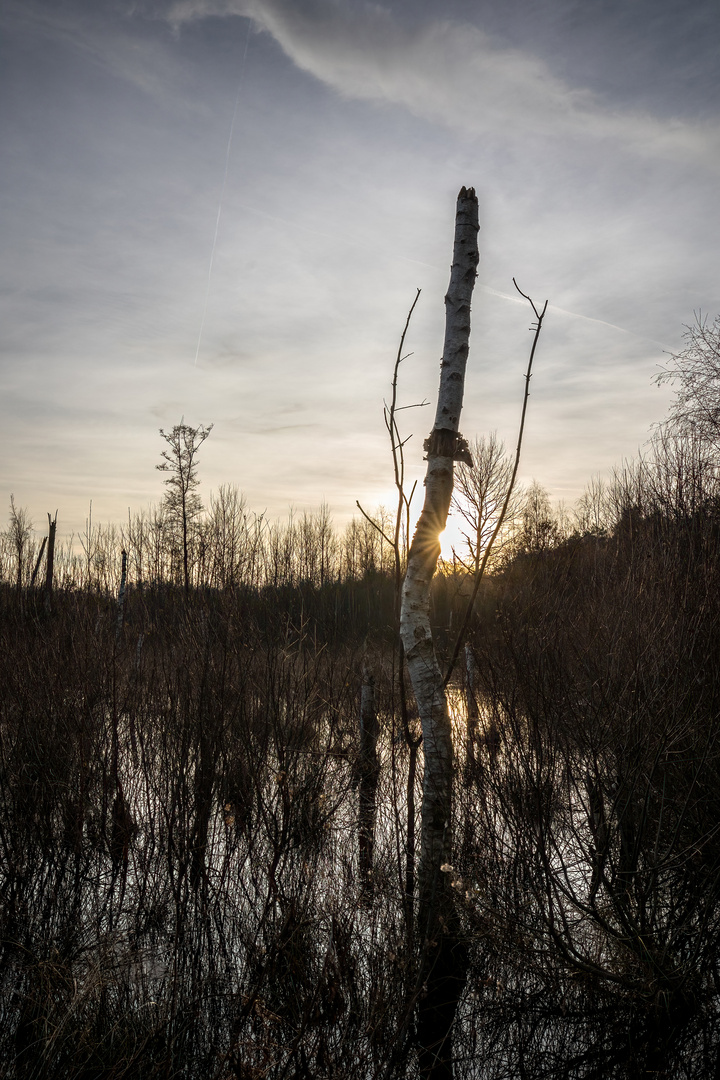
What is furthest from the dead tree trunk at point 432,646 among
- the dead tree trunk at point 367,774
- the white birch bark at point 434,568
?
the dead tree trunk at point 367,774

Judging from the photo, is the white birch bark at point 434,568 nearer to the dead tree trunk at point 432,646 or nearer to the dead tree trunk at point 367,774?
the dead tree trunk at point 432,646

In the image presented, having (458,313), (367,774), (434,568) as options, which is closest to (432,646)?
(434,568)

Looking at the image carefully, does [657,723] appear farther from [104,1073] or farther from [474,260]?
[104,1073]

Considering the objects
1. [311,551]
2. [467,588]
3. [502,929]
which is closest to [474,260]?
[502,929]

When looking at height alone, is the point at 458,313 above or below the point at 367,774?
above

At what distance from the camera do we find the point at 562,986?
13.1 feet

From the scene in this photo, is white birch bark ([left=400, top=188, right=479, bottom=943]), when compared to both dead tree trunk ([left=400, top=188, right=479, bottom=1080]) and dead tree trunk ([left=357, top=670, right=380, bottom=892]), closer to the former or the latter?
dead tree trunk ([left=400, top=188, right=479, bottom=1080])

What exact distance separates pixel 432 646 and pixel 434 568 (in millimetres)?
468

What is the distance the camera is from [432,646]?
3965 mm

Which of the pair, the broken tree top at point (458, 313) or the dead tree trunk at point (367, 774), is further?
the dead tree trunk at point (367, 774)

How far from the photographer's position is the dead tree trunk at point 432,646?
3896 mm

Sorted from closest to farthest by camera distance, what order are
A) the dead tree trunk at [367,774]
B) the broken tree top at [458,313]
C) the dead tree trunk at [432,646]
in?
the dead tree trunk at [432,646] → the broken tree top at [458,313] → the dead tree trunk at [367,774]

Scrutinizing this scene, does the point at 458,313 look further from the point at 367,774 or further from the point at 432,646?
the point at 367,774

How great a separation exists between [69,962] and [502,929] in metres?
2.68
